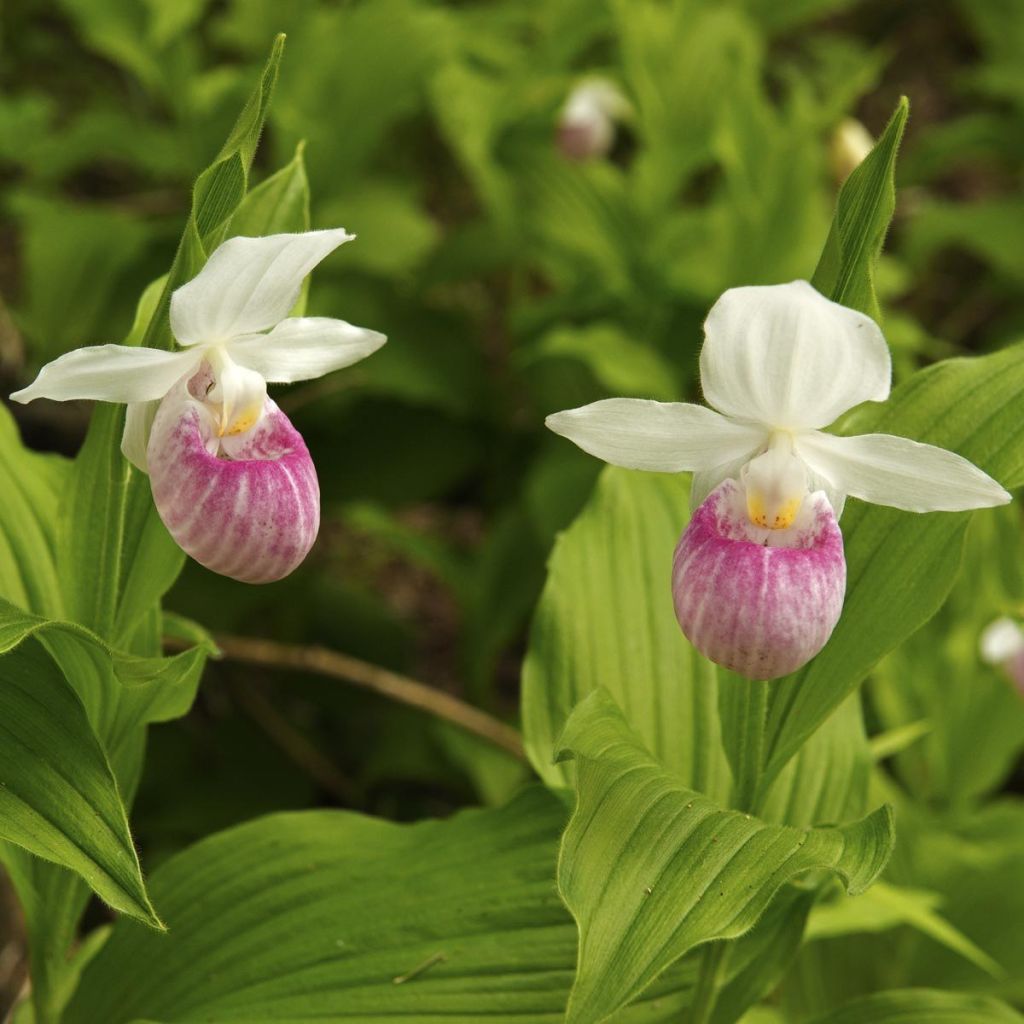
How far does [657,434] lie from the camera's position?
1.03m

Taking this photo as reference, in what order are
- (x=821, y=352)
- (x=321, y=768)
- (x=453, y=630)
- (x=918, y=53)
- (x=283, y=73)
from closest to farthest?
(x=821, y=352)
(x=321, y=768)
(x=283, y=73)
(x=453, y=630)
(x=918, y=53)

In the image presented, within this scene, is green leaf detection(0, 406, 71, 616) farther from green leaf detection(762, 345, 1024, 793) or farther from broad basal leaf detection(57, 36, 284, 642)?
green leaf detection(762, 345, 1024, 793)

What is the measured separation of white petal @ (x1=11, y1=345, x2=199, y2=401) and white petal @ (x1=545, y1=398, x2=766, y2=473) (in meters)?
0.34

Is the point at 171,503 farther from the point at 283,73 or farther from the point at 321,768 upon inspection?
the point at 283,73

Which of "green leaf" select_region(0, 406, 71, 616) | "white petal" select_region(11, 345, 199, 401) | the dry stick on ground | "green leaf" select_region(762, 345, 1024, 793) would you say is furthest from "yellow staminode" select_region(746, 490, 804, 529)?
the dry stick on ground

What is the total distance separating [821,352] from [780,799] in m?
0.60

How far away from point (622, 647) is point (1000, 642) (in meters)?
1.03

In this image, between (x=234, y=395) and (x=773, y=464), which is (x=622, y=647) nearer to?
(x=773, y=464)

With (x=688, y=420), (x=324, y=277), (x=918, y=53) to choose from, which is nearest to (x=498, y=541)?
(x=324, y=277)

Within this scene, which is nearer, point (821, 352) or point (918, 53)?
point (821, 352)

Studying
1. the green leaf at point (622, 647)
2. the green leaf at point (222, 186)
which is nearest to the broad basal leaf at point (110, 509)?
the green leaf at point (222, 186)

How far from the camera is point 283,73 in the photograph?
2.85 meters

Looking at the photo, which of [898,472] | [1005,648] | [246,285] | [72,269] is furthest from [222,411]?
[72,269]

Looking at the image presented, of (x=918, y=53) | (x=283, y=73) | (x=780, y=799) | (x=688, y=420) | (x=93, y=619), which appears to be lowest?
(x=780, y=799)
